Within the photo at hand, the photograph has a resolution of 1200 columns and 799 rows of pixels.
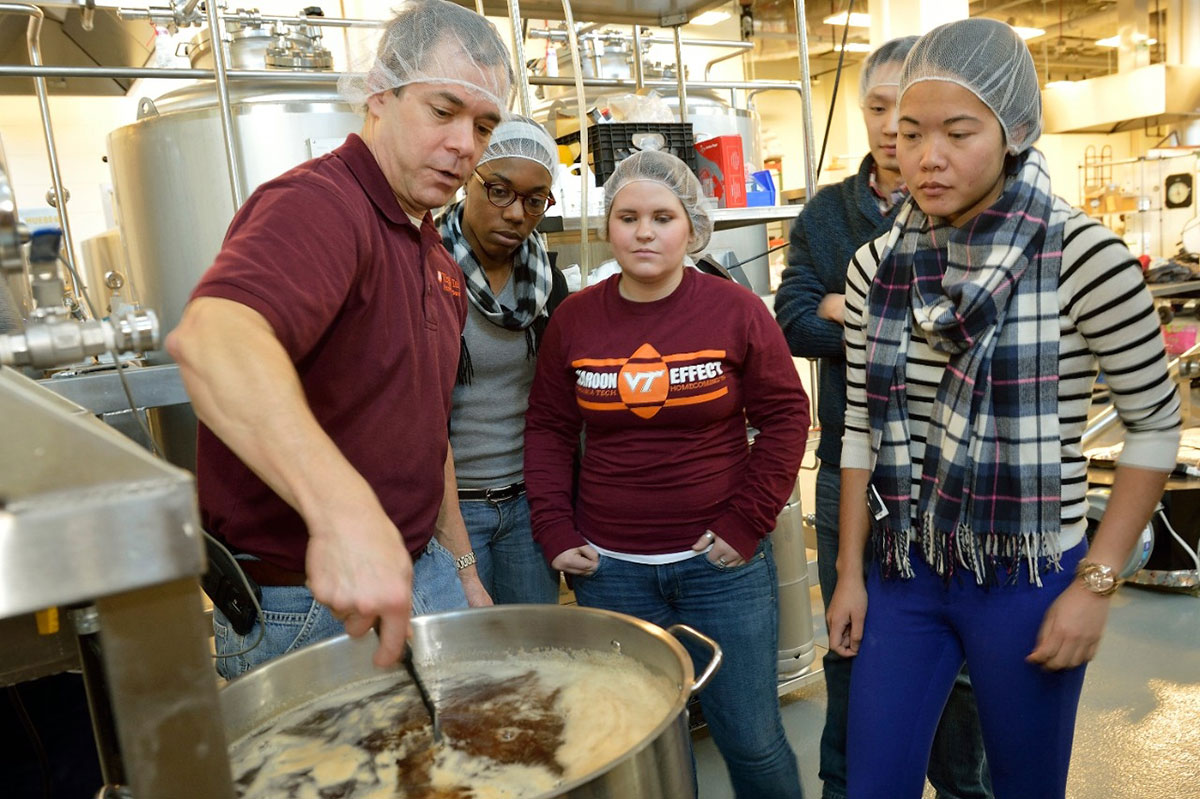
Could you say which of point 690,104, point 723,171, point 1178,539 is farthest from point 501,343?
point 1178,539

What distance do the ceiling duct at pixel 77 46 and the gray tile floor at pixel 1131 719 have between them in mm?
2910

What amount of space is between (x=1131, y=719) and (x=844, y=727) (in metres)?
1.22

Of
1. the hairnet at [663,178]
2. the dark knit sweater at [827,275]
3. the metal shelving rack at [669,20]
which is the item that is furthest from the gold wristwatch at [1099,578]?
the metal shelving rack at [669,20]

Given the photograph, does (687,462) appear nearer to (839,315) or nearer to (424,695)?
(839,315)

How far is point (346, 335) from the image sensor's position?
3.36 feet

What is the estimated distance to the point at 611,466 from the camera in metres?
1.71

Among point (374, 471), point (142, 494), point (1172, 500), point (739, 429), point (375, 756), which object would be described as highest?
point (142, 494)

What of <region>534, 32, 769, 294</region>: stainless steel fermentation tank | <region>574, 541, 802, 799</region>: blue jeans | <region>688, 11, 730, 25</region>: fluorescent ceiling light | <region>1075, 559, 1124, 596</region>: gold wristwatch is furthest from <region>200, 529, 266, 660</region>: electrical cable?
<region>688, 11, 730, 25</region>: fluorescent ceiling light

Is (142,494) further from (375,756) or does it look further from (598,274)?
(598,274)

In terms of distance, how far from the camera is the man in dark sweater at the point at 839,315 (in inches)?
62.2

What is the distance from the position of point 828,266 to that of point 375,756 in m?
1.22

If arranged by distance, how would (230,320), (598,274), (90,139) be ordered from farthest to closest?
(90,139) < (598,274) < (230,320)

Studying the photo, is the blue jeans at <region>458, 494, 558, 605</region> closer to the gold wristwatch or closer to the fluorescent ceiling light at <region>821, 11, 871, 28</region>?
the gold wristwatch

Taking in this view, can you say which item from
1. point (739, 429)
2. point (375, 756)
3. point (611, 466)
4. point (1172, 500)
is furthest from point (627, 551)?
point (1172, 500)
